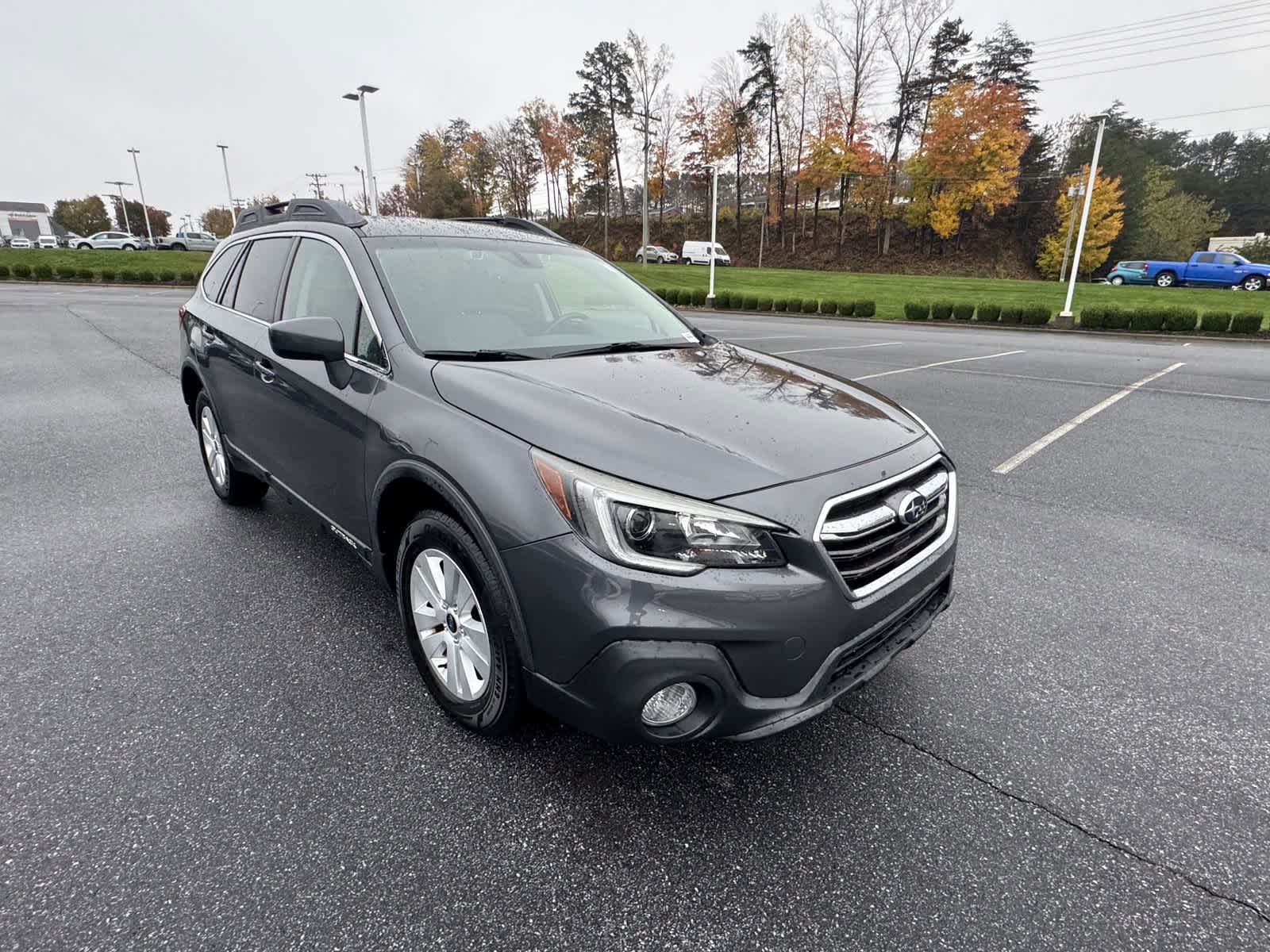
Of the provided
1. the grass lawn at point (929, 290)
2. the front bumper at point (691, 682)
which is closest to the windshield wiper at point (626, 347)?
the front bumper at point (691, 682)

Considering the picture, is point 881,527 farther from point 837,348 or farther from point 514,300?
point 837,348

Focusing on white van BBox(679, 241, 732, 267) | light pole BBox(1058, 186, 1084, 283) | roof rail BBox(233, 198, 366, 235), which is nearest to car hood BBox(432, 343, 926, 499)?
roof rail BBox(233, 198, 366, 235)

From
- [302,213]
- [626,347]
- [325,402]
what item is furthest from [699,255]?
[325,402]

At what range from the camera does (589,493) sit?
183 centimetres

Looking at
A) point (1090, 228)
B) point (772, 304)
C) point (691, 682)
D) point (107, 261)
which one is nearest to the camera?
Answer: point (691, 682)

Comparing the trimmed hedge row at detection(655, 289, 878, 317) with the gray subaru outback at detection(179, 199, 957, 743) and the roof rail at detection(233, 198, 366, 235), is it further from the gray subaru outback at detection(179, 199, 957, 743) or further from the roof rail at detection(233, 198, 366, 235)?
the gray subaru outback at detection(179, 199, 957, 743)

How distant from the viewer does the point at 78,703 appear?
8.30 feet

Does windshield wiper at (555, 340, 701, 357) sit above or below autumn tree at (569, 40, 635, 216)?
below

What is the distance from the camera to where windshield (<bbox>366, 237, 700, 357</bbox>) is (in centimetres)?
275

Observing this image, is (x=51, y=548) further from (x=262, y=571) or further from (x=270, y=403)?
(x=270, y=403)

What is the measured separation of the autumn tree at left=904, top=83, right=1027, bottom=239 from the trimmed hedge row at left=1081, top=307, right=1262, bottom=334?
26.5 meters

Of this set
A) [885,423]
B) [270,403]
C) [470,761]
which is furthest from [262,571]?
[885,423]

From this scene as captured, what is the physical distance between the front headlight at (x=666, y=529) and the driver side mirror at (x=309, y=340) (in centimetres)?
133

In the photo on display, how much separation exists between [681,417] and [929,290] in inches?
1370
